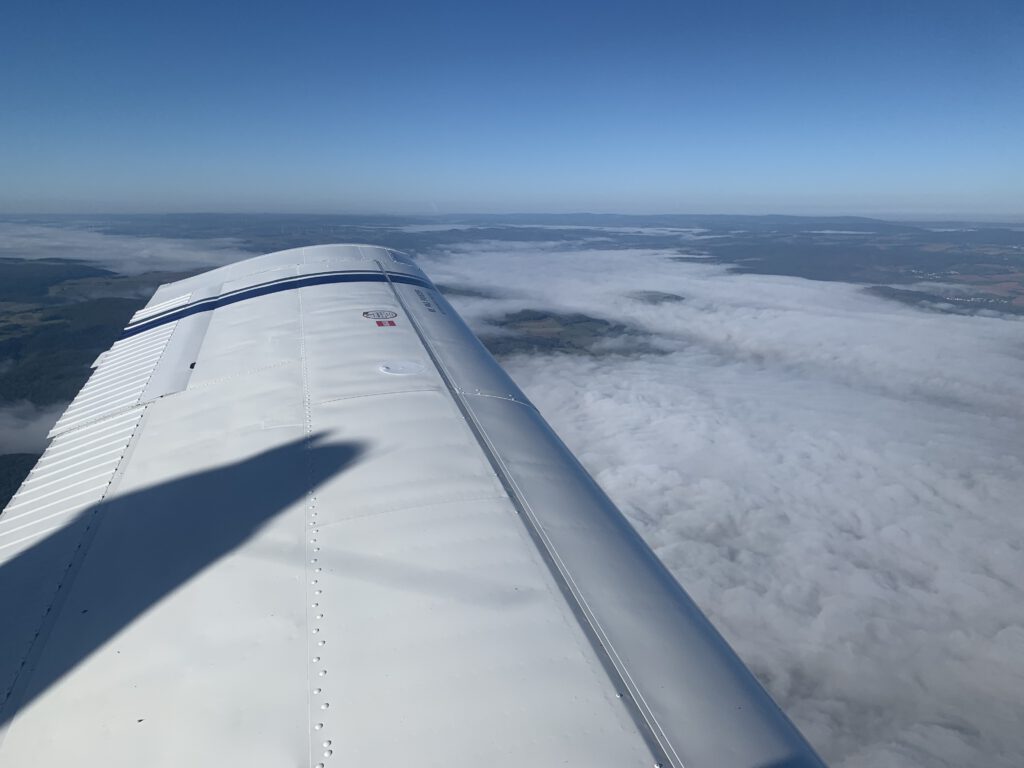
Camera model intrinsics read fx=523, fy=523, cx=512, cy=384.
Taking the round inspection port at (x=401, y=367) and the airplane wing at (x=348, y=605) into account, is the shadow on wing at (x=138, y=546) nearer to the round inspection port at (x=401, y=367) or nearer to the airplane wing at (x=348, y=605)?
the airplane wing at (x=348, y=605)

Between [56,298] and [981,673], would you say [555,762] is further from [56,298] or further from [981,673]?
[56,298]

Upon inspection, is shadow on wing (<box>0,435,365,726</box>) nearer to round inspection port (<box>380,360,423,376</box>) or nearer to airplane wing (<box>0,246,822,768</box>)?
airplane wing (<box>0,246,822,768</box>)

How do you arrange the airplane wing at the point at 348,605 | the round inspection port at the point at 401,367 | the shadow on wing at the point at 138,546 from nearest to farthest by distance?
the airplane wing at the point at 348,605 < the shadow on wing at the point at 138,546 < the round inspection port at the point at 401,367

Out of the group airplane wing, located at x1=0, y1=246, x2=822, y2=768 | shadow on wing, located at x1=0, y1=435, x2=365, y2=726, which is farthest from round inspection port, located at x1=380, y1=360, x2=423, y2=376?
shadow on wing, located at x1=0, y1=435, x2=365, y2=726

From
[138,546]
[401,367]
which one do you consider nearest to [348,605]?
[138,546]

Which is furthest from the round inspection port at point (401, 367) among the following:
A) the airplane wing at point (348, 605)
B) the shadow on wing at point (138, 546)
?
the shadow on wing at point (138, 546)

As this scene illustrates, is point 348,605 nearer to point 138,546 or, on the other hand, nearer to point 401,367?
point 138,546

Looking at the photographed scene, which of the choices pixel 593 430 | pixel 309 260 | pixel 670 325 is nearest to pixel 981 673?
pixel 593 430
